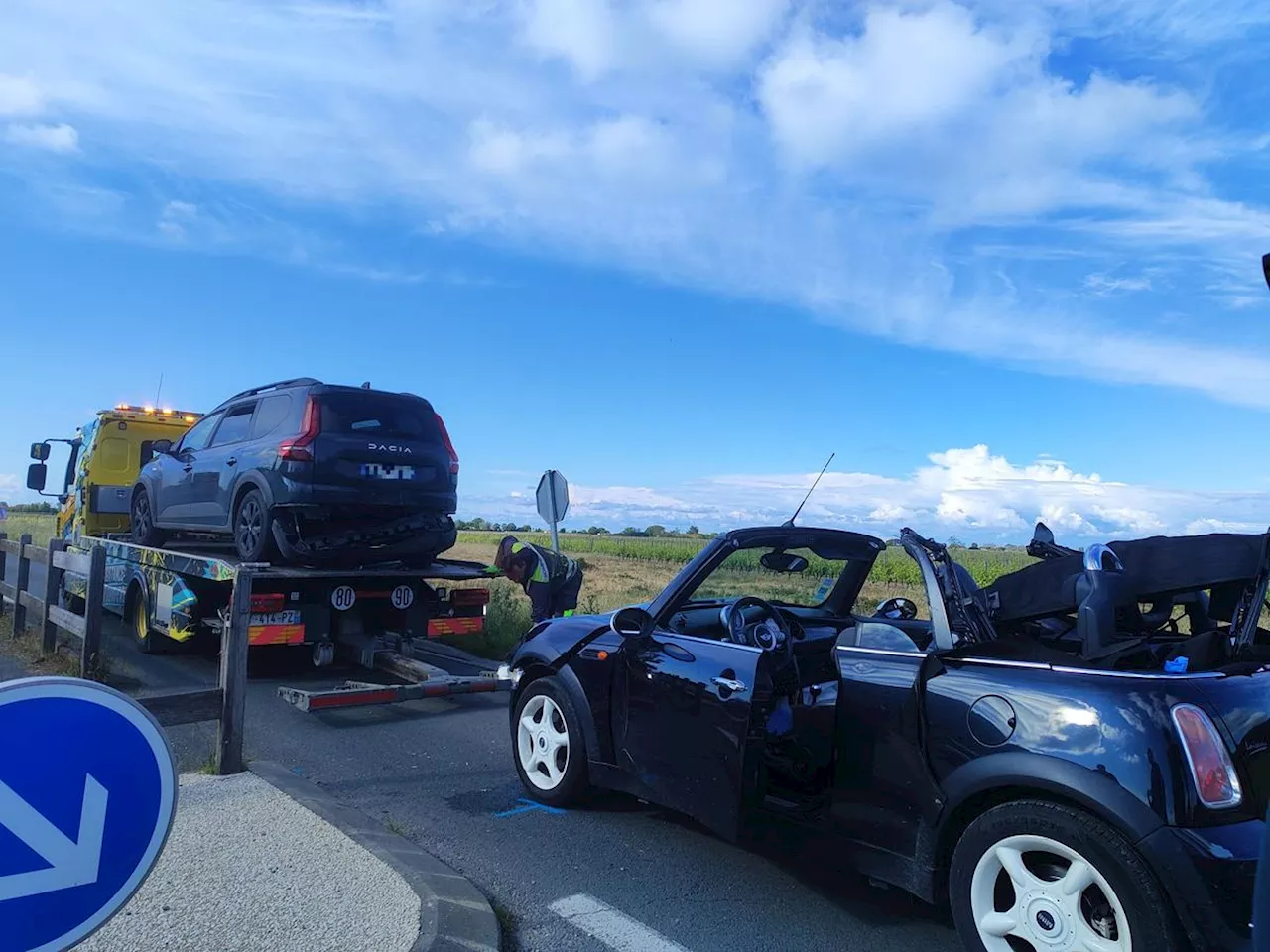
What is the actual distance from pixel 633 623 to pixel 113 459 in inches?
430

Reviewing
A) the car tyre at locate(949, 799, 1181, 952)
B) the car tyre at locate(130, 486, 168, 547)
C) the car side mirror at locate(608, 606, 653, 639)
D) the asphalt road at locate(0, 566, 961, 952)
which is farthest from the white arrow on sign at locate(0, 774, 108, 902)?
the car tyre at locate(130, 486, 168, 547)

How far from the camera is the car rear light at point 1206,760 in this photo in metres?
2.97

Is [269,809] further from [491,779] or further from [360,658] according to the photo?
[360,658]

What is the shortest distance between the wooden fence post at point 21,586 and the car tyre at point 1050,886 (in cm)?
1025

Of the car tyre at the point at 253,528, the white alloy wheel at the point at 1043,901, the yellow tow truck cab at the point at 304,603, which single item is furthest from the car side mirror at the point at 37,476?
the white alloy wheel at the point at 1043,901

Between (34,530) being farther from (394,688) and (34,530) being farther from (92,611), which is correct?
(394,688)

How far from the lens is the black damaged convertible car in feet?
9.81

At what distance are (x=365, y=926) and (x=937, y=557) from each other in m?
2.58

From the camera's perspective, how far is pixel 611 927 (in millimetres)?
3928

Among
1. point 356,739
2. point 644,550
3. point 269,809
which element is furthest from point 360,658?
point 644,550

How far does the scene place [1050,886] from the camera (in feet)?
10.4

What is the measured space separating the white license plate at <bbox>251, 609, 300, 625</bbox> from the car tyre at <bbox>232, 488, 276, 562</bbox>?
709 mm

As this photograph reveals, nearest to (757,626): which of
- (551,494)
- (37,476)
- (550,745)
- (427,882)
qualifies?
(550,745)

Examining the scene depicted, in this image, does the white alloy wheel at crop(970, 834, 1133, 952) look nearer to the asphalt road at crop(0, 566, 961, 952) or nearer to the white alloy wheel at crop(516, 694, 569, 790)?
the asphalt road at crop(0, 566, 961, 952)
